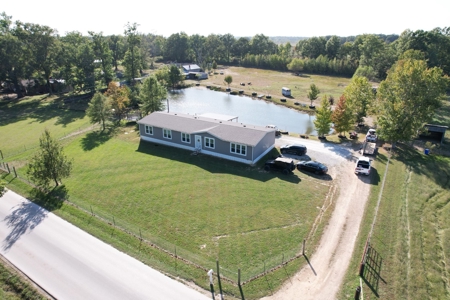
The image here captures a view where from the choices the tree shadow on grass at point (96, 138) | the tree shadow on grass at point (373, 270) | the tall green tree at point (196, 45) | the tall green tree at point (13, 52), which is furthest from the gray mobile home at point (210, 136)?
the tall green tree at point (196, 45)

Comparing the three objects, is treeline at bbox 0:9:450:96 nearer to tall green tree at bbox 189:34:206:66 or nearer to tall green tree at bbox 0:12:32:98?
tall green tree at bbox 0:12:32:98

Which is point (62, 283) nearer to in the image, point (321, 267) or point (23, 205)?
point (23, 205)

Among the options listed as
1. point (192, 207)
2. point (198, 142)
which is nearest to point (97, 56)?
point (198, 142)

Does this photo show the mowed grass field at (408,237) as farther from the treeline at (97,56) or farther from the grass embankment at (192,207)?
the treeline at (97,56)

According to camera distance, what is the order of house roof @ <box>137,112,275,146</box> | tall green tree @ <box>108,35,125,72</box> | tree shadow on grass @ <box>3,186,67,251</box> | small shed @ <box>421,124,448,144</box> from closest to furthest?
tree shadow on grass @ <box>3,186,67,251</box>
house roof @ <box>137,112,275,146</box>
small shed @ <box>421,124,448,144</box>
tall green tree @ <box>108,35,125,72</box>

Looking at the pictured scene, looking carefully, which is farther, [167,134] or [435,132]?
[435,132]

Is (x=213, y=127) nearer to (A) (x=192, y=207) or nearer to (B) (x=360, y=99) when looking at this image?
(A) (x=192, y=207)

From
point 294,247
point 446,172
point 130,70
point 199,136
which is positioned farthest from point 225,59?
point 294,247

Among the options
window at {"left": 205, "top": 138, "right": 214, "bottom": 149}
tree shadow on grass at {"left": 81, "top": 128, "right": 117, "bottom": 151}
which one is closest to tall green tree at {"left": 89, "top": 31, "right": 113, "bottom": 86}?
tree shadow on grass at {"left": 81, "top": 128, "right": 117, "bottom": 151}
